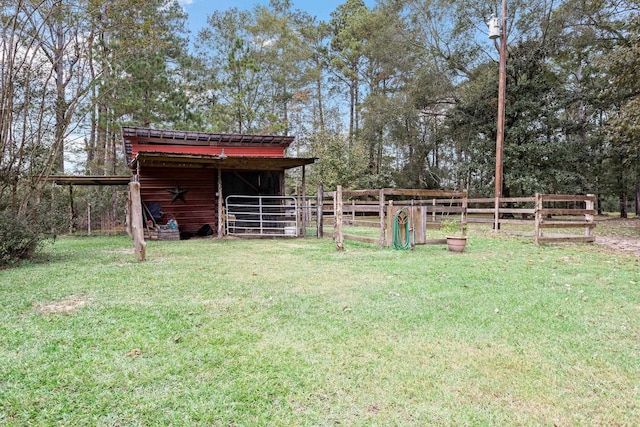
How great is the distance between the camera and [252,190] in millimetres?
13211

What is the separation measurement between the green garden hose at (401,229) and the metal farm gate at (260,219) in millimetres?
3285

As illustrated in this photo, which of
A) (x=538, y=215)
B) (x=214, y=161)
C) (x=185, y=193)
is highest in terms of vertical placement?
(x=214, y=161)

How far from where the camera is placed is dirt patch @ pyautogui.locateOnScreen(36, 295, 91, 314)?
3.59 metres

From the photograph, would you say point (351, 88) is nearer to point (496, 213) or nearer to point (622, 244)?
point (496, 213)

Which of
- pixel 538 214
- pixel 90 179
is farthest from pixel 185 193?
pixel 538 214

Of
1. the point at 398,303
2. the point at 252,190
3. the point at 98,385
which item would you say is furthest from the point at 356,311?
the point at 252,190

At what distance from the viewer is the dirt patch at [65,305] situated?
359 cm

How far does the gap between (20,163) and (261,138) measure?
321 inches

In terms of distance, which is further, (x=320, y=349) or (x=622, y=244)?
(x=622, y=244)

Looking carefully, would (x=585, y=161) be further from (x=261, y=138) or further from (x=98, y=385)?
(x=98, y=385)

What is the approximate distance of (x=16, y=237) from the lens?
20.3ft

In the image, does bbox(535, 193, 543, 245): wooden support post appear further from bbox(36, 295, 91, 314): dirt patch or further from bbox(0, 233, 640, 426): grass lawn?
bbox(36, 295, 91, 314): dirt patch

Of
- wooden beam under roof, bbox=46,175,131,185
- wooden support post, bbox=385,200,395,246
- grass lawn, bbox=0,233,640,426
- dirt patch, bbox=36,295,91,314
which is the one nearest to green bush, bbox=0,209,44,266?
grass lawn, bbox=0,233,640,426

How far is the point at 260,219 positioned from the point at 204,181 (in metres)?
3.49
